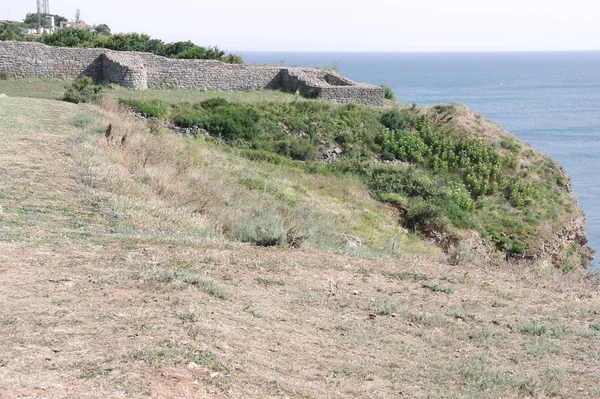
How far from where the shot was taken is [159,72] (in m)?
29.8

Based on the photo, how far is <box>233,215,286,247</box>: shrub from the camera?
10.7m

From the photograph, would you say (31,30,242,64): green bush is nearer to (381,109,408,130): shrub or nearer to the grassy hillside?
(381,109,408,130): shrub

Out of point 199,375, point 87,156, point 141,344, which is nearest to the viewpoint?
point 199,375

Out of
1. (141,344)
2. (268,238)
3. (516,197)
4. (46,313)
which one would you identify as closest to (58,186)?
(268,238)

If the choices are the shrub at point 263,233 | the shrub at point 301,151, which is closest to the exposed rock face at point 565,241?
the shrub at point 301,151

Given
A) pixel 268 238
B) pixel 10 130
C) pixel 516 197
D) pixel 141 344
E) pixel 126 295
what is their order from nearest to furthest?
pixel 141 344 < pixel 126 295 < pixel 268 238 < pixel 10 130 < pixel 516 197

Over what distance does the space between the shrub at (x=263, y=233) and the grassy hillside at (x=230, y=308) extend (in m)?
0.06

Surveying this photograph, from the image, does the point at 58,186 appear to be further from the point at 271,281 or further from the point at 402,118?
the point at 402,118

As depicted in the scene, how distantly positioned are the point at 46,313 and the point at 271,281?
281 centimetres

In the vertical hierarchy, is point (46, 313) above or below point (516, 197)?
above

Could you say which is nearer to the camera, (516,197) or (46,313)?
(46,313)

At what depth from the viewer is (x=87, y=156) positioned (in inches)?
557

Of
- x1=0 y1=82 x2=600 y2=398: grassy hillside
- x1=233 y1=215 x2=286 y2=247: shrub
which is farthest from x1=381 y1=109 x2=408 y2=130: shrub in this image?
x1=233 y1=215 x2=286 y2=247: shrub

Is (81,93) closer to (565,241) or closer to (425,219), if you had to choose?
(425,219)
